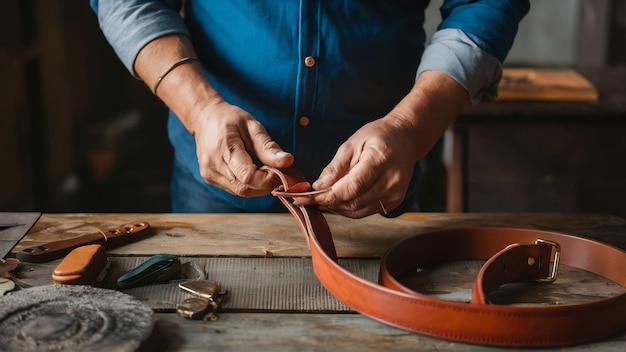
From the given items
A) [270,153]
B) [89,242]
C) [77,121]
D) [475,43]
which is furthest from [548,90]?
[77,121]

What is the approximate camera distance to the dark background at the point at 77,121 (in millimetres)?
2811

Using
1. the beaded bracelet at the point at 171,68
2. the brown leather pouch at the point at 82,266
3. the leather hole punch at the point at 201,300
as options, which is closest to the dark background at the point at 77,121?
the beaded bracelet at the point at 171,68

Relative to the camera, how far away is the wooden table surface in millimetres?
936

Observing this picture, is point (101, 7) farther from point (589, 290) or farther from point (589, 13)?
point (589, 13)

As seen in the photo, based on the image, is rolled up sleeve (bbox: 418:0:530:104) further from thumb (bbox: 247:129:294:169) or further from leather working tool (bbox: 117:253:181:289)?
leather working tool (bbox: 117:253:181:289)

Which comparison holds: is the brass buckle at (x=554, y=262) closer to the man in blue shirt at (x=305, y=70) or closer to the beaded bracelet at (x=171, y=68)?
the man in blue shirt at (x=305, y=70)

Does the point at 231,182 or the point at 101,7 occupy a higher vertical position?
the point at 101,7

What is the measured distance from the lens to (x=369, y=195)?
3.70 ft

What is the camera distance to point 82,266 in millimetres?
1043

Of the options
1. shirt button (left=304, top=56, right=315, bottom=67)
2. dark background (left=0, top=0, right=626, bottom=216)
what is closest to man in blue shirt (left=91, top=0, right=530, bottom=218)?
shirt button (left=304, top=56, right=315, bottom=67)

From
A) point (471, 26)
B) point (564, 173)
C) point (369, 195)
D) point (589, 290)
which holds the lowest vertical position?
point (564, 173)

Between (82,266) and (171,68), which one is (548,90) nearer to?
(171,68)

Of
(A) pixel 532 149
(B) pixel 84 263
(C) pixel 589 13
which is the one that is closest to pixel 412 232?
(B) pixel 84 263

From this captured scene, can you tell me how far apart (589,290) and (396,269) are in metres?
0.25
